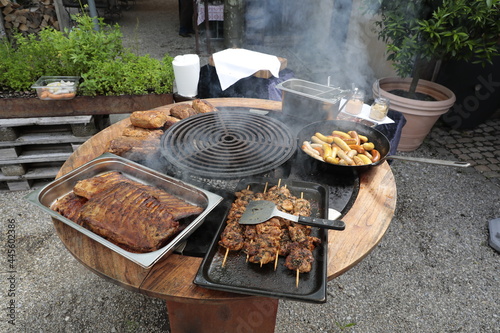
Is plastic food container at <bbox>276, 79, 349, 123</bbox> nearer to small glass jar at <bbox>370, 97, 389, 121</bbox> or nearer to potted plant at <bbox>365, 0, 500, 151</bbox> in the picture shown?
small glass jar at <bbox>370, 97, 389, 121</bbox>

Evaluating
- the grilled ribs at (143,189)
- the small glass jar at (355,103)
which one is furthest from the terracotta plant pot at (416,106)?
the grilled ribs at (143,189)

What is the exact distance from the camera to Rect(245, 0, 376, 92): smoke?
30.9 feet

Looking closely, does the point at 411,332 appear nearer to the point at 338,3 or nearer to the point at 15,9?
the point at 338,3

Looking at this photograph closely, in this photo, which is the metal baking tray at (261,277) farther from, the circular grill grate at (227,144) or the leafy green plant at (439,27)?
the leafy green plant at (439,27)

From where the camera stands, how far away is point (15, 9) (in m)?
8.72

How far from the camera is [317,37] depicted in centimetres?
1183

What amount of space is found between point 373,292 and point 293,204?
2.40 m

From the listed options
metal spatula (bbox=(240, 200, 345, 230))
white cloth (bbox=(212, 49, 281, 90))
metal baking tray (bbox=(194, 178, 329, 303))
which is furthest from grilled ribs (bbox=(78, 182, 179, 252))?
white cloth (bbox=(212, 49, 281, 90))

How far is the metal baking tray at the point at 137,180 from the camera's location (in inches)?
72.6

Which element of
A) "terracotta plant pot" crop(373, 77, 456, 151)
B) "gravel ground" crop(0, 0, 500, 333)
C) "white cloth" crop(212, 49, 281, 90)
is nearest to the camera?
"gravel ground" crop(0, 0, 500, 333)

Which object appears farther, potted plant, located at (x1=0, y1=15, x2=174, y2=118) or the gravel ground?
potted plant, located at (x1=0, y1=15, x2=174, y2=118)

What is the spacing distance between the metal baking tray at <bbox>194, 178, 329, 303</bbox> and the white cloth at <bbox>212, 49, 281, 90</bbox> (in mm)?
3669

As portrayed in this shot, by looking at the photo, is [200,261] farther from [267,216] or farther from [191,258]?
[267,216]

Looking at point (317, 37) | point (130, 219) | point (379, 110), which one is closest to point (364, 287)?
point (379, 110)
